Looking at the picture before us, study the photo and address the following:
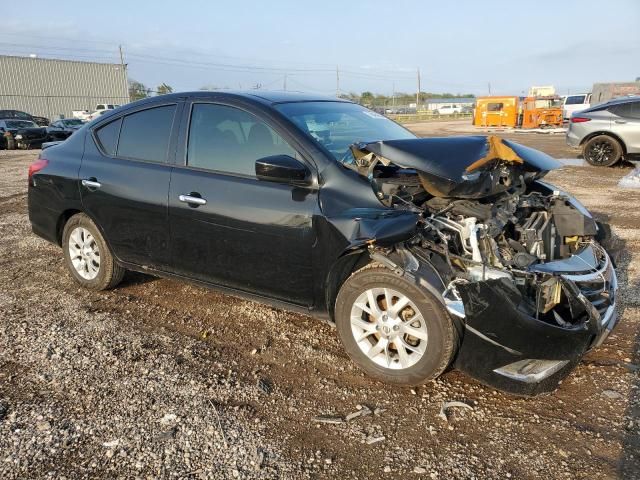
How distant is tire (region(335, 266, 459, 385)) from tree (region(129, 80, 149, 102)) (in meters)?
51.8

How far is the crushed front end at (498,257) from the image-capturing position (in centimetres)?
276

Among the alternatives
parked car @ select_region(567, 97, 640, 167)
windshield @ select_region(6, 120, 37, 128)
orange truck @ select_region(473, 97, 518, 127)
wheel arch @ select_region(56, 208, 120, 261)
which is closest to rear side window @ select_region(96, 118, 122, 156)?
wheel arch @ select_region(56, 208, 120, 261)

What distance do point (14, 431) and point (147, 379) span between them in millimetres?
753

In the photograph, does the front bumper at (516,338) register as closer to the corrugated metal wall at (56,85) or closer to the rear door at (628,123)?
the rear door at (628,123)

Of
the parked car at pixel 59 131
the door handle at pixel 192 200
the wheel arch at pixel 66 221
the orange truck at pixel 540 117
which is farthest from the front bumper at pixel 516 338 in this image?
the orange truck at pixel 540 117

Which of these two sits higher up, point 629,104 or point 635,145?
Result: point 629,104

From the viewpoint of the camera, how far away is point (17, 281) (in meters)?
5.13

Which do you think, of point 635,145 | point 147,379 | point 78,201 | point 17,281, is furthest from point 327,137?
point 635,145

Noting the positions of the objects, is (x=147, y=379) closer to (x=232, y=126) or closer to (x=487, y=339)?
(x=232, y=126)

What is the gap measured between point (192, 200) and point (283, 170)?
87 centimetres

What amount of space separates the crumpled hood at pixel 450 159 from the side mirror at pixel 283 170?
1.21 feet

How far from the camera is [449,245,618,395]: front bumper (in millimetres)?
2713

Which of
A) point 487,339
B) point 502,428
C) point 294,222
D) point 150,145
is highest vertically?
point 150,145

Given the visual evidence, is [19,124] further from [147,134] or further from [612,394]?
[612,394]
